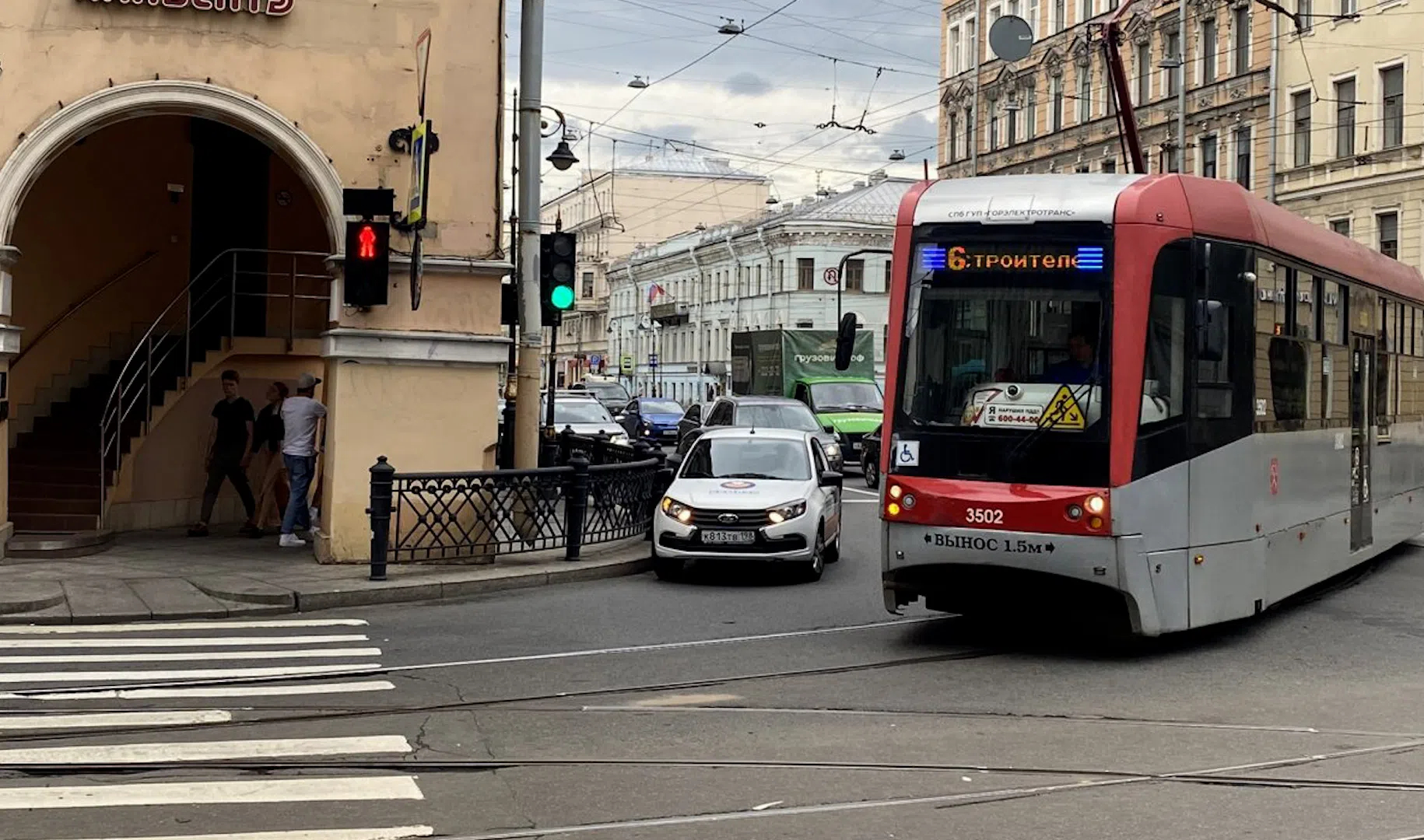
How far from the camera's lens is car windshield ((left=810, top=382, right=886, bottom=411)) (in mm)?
34812

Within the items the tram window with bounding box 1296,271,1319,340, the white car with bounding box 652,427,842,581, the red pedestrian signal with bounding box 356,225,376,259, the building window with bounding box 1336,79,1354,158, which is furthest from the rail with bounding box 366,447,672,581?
the building window with bounding box 1336,79,1354,158

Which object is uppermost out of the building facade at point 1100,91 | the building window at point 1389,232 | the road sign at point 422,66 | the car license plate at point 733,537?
the building facade at point 1100,91

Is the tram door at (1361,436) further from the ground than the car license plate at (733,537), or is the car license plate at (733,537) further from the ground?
the tram door at (1361,436)

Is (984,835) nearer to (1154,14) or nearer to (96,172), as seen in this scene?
(96,172)

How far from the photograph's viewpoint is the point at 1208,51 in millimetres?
51594

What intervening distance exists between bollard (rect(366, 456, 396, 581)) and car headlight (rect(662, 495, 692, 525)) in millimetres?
2764

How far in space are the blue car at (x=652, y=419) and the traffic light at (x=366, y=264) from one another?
25.6 meters

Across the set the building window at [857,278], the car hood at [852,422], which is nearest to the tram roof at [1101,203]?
the car hood at [852,422]

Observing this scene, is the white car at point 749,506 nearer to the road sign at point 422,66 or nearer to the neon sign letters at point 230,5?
the road sign at point 422,66

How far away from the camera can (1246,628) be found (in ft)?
40.8

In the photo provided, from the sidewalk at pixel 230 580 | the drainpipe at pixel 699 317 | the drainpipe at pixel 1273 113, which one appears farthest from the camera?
the drainpipe at pixel 699 317

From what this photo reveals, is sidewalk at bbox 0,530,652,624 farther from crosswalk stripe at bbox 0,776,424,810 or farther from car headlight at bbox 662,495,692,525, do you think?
crosswalk stripe at bbox 0,776,424,810

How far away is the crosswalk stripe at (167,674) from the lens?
9.87 metres

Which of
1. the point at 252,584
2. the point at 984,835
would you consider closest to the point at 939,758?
the point at 984,835
